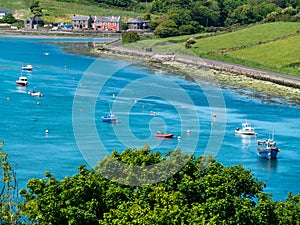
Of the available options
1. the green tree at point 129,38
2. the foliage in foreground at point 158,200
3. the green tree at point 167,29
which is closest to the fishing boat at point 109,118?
the foliage in foreground at point 158,200

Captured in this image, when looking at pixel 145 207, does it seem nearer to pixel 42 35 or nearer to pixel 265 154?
pixel 265 154

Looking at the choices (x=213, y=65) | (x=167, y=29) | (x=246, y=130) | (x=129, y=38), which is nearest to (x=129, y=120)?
(x=246, y=130)

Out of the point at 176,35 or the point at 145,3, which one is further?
the point at 145,3

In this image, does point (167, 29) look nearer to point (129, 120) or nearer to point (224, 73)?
point (224, 73)

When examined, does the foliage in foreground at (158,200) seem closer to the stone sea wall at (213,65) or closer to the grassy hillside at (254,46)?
the stone sea wall at (213,65)

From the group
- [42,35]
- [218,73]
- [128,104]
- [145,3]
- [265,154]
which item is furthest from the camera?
[145,3]

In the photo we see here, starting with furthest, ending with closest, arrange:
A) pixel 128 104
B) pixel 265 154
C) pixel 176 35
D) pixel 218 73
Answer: pixel 176 35 < pixel 218 73 < pixel 128 104 < pixel 265 154

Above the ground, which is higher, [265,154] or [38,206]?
[38,206]

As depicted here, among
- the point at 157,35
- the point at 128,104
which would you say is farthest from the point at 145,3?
the point at 128,104
